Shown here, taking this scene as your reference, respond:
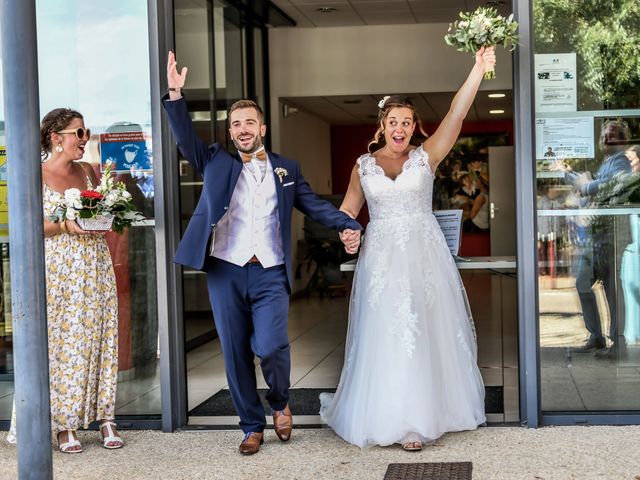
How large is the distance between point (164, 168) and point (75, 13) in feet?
3.19

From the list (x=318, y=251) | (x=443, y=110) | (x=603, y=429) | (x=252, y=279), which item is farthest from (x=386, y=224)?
(x=443, y=110)

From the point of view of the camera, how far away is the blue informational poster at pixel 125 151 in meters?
4.96

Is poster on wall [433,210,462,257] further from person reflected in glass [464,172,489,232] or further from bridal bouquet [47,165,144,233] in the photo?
person reflected in glass [464,172,489,232]

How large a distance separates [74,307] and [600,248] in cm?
258

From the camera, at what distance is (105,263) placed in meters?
4.66

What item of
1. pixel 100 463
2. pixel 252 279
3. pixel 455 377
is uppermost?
pixel 252 279

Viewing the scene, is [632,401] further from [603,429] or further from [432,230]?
[432,230]

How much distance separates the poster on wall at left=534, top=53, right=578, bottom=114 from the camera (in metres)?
4.72

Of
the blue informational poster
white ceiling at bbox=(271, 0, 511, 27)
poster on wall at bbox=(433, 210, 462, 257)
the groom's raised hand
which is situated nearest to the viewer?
the groom's raised hand

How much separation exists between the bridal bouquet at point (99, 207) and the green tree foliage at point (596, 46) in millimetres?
2178

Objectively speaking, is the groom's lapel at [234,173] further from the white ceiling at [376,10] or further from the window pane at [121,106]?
the white ceiling at [376,10]

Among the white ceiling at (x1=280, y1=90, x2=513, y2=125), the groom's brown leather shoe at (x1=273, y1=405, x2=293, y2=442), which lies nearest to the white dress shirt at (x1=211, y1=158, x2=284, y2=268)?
the groom's brown leather shoe at (x1=273, y1=405, x2=293, y2=442)

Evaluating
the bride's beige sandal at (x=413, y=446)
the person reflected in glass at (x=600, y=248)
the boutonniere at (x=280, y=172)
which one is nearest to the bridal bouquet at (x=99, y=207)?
the boutonniere at (x=280, y=172)

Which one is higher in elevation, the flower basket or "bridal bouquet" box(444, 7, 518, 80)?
"bridal bouquet" box(444, 7, 518, 80)
